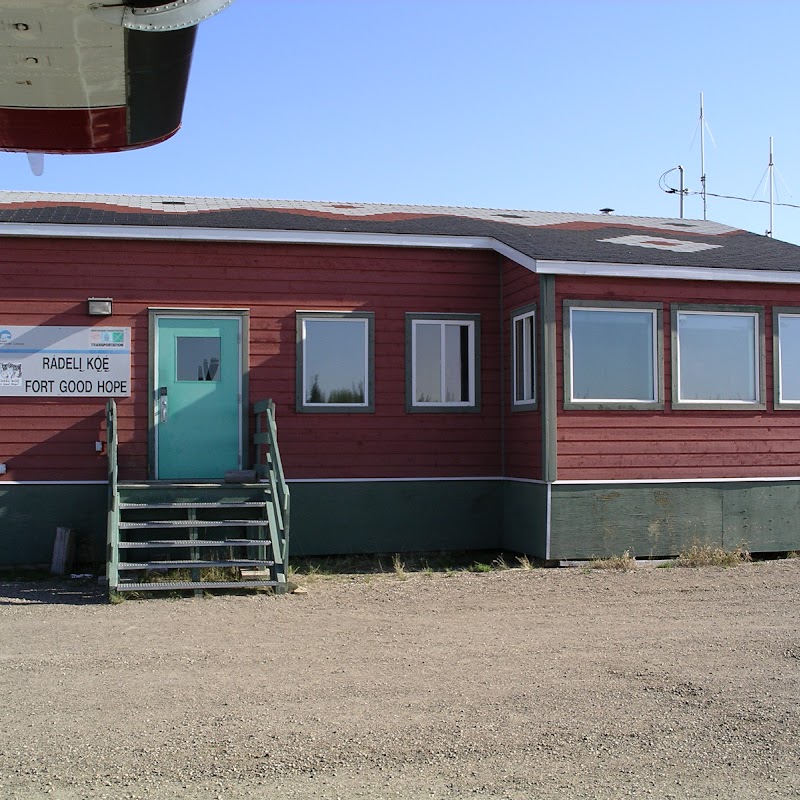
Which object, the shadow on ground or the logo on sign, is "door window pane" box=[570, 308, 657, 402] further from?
the shadow on ground

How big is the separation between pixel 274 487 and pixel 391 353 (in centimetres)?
266

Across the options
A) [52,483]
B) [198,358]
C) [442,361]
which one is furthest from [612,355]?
[52,483]

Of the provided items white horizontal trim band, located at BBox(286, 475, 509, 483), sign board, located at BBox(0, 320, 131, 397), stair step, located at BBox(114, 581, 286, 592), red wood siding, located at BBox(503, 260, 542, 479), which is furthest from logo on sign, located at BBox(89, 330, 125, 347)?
red wood siding, located at BBox(503, 260, 542, 479)

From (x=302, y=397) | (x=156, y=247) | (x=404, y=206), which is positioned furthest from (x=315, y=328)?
(x=404, y=206)

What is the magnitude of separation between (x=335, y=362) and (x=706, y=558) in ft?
15.7

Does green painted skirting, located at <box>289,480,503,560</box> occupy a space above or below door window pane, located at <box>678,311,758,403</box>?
below

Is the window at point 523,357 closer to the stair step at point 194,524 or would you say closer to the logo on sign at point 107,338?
the stair step at point 194,524

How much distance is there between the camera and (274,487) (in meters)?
11.0

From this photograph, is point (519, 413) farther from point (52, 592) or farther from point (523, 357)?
point (52, 592)

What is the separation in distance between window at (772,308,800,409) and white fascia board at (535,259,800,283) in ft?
1.54

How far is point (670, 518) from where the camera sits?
1217cm

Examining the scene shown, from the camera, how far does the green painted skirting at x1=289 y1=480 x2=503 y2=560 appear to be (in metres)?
12.5

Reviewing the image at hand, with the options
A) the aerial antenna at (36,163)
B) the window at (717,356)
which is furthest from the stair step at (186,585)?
the window at (717,356)

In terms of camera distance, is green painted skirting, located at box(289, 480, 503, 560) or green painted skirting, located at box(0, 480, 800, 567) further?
green painted skirting, located at box(289, 480, 503, 560)
